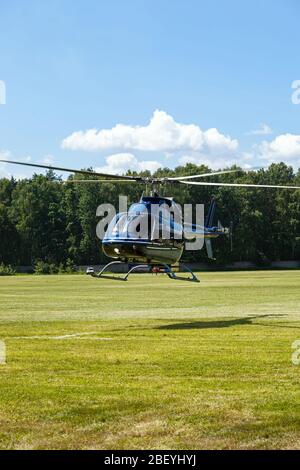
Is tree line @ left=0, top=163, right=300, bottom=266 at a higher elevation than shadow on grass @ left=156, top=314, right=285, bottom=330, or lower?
higher

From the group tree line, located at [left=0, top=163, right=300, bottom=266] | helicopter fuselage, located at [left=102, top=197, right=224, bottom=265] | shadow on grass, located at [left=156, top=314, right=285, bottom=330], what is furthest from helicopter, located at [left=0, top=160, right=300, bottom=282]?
tree line, located at [left=0, top=163, right=300, bottom=266]

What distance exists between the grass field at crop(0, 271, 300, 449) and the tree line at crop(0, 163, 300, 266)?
87.4 metres

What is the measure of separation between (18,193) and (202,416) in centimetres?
11826

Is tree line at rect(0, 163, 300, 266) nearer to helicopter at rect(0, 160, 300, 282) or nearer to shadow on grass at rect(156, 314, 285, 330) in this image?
helicopter at rect(0, 160, 300, 282)

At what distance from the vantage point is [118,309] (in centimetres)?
2853

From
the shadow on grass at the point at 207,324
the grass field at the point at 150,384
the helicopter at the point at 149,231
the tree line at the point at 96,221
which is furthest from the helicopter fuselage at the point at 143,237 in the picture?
the tree line at the point at 96,221

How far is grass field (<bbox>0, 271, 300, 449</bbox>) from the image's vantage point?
27.5 feet

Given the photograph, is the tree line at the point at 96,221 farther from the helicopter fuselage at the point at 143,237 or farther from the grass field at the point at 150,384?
the grass field at the point at 150,384

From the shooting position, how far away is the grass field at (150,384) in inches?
329

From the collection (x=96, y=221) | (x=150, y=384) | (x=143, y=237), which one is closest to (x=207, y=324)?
(x=143, y=237)
